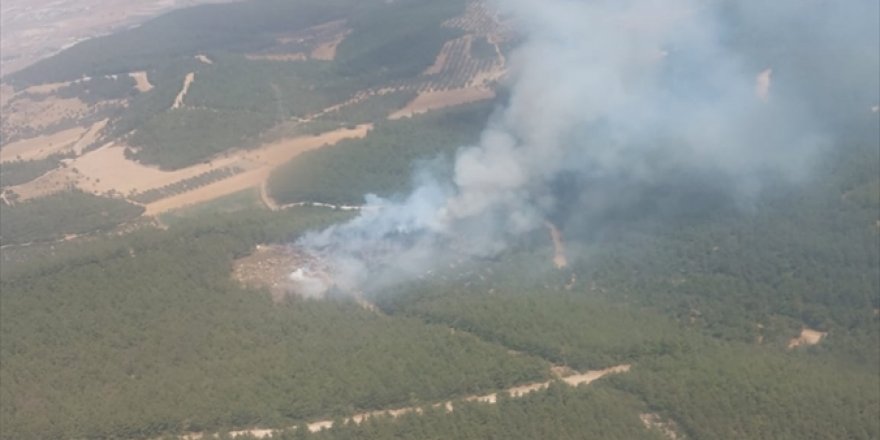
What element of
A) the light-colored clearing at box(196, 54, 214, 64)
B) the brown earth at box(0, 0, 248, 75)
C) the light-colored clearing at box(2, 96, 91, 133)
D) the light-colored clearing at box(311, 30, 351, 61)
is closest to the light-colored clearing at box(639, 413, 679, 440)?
the light-colored clearing at box(311, 30, 351, 61)

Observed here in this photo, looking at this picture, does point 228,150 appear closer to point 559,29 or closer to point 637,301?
point 559,29

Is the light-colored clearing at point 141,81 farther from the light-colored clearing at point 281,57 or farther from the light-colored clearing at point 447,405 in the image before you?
the light-colored clearing at point 447,405

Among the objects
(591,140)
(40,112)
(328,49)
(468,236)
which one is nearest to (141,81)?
(40,112)

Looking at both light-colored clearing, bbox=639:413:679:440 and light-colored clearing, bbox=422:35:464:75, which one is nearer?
light-colored clearing, bbox=639:413:679:440

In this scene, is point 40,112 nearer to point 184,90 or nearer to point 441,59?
point 184,90

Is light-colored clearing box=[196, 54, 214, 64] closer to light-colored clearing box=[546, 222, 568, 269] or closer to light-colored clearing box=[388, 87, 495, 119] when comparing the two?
light-colored clearing box=[388, 87, 495, 119]

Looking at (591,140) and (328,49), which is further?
(328,49)
